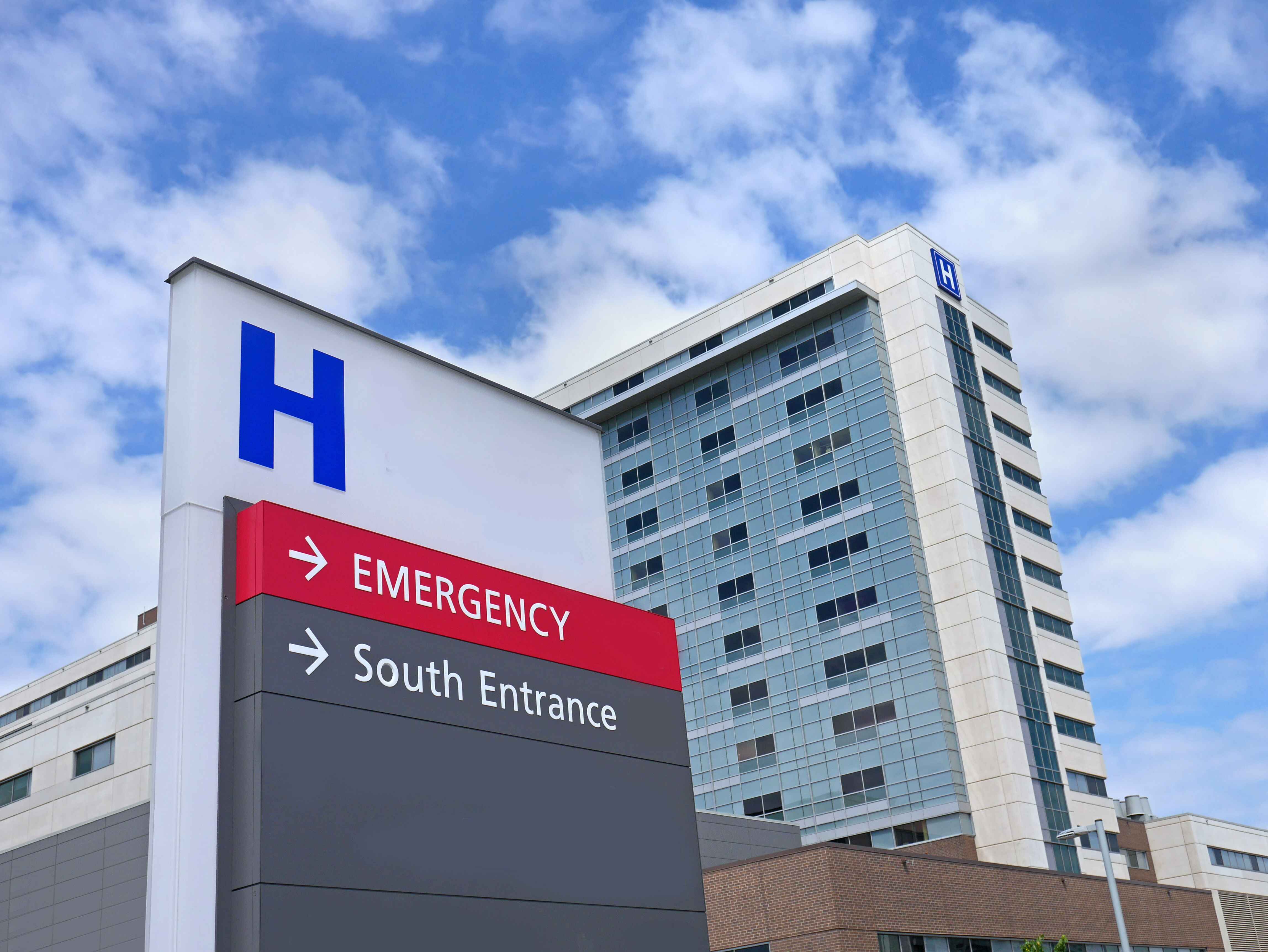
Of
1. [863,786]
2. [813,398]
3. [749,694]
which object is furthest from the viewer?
[813,398]

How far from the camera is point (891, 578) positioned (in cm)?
6244

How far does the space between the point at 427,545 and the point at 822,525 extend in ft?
169

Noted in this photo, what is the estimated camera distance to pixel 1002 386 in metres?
71.7

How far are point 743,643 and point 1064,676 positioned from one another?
16534 mm

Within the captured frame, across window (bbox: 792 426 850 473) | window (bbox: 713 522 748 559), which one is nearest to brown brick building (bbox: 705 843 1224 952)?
window (bbox: 792 426 850 473)

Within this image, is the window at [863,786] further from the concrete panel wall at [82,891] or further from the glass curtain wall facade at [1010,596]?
the concrete panel wall at [82,891]

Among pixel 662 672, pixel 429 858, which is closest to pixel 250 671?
pixel 429 858

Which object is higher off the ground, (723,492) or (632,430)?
(632,430)

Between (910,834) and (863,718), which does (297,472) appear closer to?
(910,834)

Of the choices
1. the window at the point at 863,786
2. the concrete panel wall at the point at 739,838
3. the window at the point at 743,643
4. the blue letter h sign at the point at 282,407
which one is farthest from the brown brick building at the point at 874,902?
the blue letter h sign at the point at 282,407

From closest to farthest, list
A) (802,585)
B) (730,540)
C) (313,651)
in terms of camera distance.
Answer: (313,651) → (802,585) → (730,540)

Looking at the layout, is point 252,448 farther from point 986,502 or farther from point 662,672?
point 986,502

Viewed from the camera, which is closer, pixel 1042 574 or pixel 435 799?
pixel 435 799

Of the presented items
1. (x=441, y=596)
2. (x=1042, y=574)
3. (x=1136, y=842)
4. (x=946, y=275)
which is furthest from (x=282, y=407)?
(x=1136, y=842)
